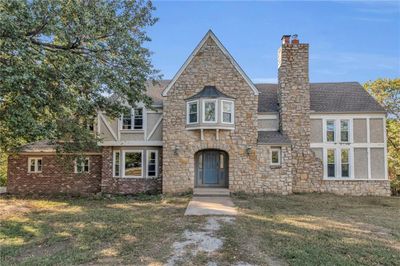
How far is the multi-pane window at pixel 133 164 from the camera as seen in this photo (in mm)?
16453

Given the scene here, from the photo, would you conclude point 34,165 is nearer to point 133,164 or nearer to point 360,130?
point 133,164

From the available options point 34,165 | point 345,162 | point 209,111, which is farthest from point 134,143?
point 345,162

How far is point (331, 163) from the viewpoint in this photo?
16656mm

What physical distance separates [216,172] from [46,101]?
9656mm

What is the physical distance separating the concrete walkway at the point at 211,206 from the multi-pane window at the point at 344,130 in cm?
854

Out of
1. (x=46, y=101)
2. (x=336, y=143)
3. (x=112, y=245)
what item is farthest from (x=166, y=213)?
(x=336, y=143)

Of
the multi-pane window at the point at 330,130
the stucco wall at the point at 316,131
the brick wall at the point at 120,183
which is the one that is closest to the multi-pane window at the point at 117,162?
the brick wall at the point at 120,183

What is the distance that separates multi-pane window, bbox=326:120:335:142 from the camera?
16.8 meters

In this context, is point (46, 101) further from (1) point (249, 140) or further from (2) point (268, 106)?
(2) point (268, 106)

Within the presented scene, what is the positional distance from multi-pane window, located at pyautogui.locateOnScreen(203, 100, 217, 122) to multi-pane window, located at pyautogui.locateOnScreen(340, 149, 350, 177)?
8.45 m

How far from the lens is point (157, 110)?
628 inches

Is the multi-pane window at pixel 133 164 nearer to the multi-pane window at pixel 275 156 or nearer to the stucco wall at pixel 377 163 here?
the multi-pane window at pixel 275 156

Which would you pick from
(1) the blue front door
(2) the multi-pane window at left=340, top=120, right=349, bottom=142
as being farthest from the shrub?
(1) the blue front door

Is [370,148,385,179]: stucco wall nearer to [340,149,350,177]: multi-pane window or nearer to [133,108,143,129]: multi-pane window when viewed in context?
[340,149,350,177]: multi-pane window
